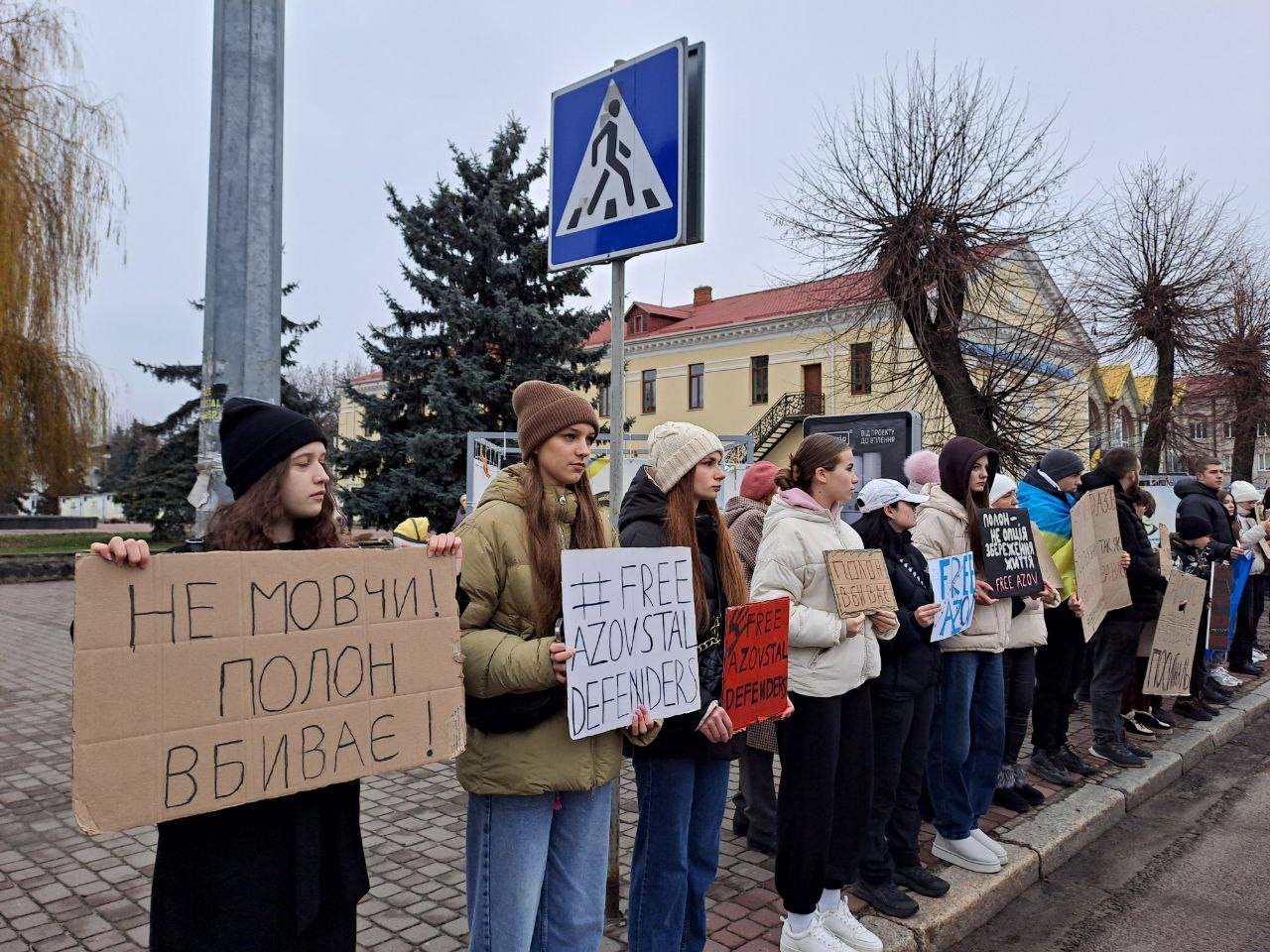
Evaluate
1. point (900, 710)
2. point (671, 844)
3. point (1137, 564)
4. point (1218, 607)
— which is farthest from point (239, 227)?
point (1218, 607)

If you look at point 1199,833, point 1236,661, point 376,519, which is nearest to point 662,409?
point 376,519

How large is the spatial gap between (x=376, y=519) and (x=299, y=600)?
1493cm

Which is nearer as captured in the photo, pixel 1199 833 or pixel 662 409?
pixel 1199 833

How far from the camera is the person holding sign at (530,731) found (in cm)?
244

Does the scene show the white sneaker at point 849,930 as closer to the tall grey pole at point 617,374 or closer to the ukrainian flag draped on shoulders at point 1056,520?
the tall grey pole at point 617,374

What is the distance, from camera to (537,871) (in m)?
2.50

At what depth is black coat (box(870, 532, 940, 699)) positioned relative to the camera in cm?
382

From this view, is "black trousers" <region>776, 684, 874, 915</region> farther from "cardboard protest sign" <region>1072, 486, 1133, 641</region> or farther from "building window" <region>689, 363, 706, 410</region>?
"building window" <region>689, 363, 706, 410</region>

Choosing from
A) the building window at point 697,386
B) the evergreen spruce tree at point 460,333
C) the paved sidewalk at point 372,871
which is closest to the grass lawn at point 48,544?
the evergreen spruce tree at point 460,333

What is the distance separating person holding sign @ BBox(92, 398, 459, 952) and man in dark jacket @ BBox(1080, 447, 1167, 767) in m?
5.57

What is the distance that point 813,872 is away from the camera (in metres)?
3.39

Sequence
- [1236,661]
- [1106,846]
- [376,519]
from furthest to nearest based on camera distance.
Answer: [376,519] → [1236,661] → [1106,846]

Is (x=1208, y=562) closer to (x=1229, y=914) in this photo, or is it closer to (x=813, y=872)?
(x=1229, y=914)

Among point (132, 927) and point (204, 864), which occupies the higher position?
point (204, 864)
